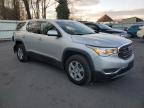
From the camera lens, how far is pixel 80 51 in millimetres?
5848

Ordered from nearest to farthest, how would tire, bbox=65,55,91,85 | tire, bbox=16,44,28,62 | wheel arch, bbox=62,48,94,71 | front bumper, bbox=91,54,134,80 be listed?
front bumper, bbox=91,54,134,80 → wheel arch, bbox=62,48,94,71 → tire, bbox=65,55,91,85 → tire, bbox=16,44,28,62

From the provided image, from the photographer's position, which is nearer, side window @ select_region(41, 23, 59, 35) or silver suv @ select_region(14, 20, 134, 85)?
silver suv @ select_region(14, 20, 134, 85)

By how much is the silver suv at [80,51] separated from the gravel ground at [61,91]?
393 mm

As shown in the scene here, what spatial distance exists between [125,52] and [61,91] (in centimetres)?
193

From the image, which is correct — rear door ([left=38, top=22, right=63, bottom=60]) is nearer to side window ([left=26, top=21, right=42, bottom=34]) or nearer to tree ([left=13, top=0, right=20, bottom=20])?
side window ([left=26, top=21, right=42, bottom=34])

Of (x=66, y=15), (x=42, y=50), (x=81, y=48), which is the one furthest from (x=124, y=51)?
(x=66, y=15)

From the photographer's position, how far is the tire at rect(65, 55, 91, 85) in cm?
575

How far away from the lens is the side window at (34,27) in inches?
307

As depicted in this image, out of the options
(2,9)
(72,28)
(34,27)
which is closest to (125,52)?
(72,28)

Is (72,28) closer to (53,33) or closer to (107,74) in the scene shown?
(53,33)

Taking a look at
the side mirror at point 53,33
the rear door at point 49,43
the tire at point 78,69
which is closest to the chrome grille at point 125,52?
the tire at point 78,69

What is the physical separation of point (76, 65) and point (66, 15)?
98.1 feet

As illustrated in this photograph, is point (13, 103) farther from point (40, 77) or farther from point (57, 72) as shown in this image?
point (57, 72)

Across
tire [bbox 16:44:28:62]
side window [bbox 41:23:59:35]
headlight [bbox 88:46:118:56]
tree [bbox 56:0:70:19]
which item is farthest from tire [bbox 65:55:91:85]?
tree [bbox 56:0:70:19]
